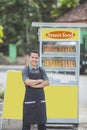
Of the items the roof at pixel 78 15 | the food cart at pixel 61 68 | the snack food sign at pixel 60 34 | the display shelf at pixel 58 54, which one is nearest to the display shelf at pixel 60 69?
the food cart at pixel 61 68

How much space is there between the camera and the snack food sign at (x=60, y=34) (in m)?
11.5

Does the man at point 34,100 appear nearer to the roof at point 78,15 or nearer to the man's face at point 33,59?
the man's face at point 33,59

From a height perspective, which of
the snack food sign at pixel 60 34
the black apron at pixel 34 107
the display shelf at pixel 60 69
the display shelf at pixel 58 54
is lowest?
the black apron at pixel 34 107

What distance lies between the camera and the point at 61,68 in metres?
11.5

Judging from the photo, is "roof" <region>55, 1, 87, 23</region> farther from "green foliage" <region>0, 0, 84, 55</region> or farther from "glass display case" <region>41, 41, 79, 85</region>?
"glass display case" <region>41, 41, 79, 85</region>

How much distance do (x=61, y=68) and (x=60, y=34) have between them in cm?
73

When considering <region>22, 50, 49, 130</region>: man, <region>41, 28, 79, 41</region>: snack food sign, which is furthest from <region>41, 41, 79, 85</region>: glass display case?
<region>22, 50, 49, 130</region>: man

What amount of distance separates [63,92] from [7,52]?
34403 millimetres

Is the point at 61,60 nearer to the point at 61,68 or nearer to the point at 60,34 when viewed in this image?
the point at 61,68

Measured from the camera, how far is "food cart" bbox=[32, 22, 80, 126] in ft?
37.3

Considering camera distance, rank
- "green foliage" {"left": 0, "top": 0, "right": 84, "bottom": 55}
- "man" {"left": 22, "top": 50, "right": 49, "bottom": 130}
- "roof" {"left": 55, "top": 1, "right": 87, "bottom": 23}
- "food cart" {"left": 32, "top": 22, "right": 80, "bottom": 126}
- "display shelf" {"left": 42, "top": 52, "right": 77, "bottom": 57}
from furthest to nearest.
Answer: "green foliage" {"left": 0, "top": 0, "right": 84, "bottom": 55}, "roof" {"left": 55, "top": 1, "right": 87, "bottom": 23}, "display shelf" {"left": 42, "top": 52, "right": 77, "bottom": 57}, "food cart" {"left": 32, "top": 22, "right": 80, "bottom": 126}, "man" {"left": 22, "top": 50, "right": 49, "bottom": 130}

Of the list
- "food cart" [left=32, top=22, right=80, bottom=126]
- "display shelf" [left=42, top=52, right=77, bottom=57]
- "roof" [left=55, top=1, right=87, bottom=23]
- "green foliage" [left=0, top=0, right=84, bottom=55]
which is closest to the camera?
"food cart" [left=32, top=22, right=80, bottom=126]

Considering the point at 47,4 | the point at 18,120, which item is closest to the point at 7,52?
the point at 47,4

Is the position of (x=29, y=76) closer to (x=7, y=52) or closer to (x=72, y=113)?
(x=72, y=113)
